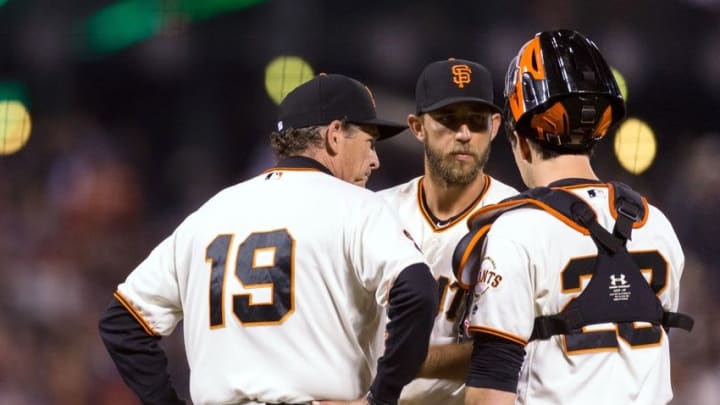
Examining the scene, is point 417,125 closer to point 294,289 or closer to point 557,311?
point 294,289

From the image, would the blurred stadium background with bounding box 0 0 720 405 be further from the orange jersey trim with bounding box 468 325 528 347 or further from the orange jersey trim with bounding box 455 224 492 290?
the orange jersey trim with bounding box 468 325 528 347

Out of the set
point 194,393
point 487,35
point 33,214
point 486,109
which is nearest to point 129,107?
point 33,214

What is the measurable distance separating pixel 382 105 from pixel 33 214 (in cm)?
275

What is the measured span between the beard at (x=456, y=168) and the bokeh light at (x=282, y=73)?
12.4ft

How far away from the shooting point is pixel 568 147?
2.34m

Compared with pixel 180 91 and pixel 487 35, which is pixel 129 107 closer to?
pixel 180 91

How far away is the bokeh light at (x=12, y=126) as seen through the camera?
694 centimetres

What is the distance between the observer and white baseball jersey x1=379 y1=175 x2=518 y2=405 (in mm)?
3176

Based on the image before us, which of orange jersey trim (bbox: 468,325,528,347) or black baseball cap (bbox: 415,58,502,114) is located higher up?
black baseball cap (bbox: 415,58,502,114)

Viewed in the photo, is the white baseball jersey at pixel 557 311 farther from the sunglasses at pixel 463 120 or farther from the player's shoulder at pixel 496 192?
the sunglasses at pixel 463 120

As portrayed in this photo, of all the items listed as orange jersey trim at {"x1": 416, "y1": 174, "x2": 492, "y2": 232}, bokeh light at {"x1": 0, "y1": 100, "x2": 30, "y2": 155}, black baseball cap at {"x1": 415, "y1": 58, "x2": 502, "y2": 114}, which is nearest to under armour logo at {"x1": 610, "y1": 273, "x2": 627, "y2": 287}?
orange jersey trim at {"x1": 416, "y1": 174, "x2": 492, "y2": 232}

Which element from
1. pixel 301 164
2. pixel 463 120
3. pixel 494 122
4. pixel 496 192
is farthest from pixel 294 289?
pixel 494 122

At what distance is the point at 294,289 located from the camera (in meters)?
2.65

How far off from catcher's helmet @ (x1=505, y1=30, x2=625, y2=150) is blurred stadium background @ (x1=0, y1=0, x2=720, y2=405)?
4528 mm
